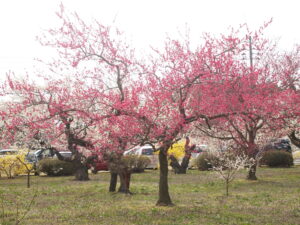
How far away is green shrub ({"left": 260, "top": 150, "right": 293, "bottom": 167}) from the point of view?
2689 cm

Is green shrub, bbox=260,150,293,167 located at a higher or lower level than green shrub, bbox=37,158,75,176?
higher

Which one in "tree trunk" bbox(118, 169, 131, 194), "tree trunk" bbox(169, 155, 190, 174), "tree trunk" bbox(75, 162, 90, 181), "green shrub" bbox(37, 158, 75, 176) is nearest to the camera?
"tree trunk" bbox(118, 169, 131, 194)

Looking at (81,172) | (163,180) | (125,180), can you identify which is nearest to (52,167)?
(81,172)

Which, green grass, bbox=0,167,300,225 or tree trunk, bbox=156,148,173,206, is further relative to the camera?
tree trunk, bbox=156,148,173,206

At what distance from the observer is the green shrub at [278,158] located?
1059 inches

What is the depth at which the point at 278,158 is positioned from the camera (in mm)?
26938

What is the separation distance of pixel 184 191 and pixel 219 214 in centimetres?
515

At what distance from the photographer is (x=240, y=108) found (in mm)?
10008

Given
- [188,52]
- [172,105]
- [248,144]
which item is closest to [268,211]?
[172,105]

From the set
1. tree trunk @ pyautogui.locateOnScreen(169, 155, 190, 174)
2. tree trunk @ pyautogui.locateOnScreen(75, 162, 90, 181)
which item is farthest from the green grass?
tree trunk @ pyautogui.locateOnScreen(169, 155, 190, 174)

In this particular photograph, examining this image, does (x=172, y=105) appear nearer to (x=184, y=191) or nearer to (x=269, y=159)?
(x=184, y=191)

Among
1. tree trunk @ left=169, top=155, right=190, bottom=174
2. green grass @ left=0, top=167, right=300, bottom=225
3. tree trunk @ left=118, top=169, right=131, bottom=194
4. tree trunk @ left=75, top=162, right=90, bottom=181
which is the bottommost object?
green grass @ left=0, top=167, right=300, bottom=225

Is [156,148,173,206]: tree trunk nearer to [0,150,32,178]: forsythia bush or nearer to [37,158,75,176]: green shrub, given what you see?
[0,150,32,178]: forsythia bush

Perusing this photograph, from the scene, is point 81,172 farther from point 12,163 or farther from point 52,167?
point 12,163
